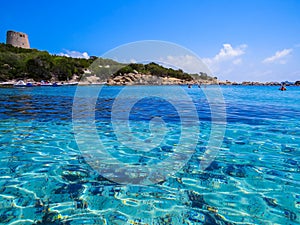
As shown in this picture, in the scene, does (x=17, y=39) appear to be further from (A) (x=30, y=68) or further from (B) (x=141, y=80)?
(B) (x=141, y=80)

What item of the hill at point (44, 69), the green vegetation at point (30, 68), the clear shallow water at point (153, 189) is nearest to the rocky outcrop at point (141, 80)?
the hill at point (44, 69)

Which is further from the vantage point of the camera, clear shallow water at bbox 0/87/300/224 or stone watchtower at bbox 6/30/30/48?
stone watchtower at bbox 6/30/30/48

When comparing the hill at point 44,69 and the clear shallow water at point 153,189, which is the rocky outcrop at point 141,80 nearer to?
the hill at point 44,69

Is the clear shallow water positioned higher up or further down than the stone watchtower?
further down

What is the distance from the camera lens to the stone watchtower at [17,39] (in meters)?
87.3

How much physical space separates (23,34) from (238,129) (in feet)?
346

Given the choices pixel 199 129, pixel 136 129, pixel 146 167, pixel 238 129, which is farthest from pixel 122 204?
pixel 238 129

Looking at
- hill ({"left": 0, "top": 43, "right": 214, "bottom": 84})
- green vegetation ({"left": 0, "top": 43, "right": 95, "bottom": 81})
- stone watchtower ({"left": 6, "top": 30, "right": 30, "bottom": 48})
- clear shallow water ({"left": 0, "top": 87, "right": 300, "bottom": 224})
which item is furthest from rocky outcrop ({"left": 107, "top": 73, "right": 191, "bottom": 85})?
clear shallow water ({"left": 0, "top": 87, "right": 300, "bottom": 224})

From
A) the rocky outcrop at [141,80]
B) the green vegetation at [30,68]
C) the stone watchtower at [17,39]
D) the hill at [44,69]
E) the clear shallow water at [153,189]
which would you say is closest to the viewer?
the clear shallow water at [153,189]

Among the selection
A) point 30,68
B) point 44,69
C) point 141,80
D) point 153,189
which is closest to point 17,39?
point 30,68

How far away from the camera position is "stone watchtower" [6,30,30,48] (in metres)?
87.3

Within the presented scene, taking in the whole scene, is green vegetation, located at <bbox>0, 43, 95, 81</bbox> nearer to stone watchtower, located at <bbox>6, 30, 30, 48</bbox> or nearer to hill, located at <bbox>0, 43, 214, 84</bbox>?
hill, located at <bbox>0, 43, 214, 84</bbox>

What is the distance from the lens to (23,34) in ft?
299

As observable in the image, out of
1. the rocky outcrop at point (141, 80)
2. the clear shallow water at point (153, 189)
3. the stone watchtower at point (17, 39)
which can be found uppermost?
the stone watchtower at point (17, 39)
